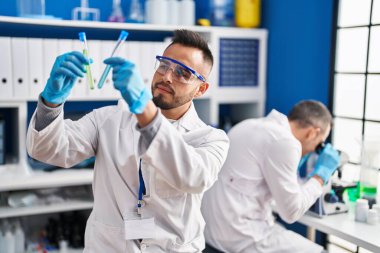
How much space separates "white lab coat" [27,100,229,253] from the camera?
54.9 inches

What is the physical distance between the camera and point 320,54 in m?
2.84

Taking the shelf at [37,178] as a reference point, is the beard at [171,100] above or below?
above

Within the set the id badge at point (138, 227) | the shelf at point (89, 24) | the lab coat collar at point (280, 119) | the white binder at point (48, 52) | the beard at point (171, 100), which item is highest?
the shelf at point (89, 24)

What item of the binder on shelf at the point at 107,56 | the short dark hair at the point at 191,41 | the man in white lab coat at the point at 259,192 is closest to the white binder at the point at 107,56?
the binder on shelf at the point at 107,56

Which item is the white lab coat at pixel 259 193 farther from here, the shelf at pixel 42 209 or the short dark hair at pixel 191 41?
the shelf at pixel 42 209

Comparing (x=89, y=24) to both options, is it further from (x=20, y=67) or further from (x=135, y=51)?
(x=20, y=67)

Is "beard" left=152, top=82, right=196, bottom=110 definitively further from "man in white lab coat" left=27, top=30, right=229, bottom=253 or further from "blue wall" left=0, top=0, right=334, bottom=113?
"blue wall" left=0, top=0, right=334, bottom=113

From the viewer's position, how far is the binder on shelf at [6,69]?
247 cm

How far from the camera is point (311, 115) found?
226 cm

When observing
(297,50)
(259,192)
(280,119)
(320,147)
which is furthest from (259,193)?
(297,50)

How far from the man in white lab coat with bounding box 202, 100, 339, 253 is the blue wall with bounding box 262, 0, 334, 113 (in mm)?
778

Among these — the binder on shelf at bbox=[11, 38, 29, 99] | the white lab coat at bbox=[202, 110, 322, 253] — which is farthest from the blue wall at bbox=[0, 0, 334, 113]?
the white lab coat at bbox=[202, 110, 322, 253]

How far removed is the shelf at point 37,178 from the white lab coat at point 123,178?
3.25 feet

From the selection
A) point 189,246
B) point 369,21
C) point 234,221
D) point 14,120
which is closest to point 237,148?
point 234,221
